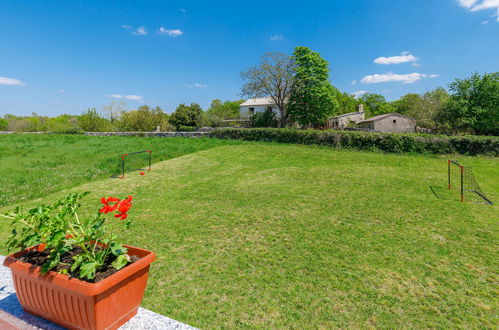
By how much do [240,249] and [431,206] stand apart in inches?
204

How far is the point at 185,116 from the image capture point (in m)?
42.7

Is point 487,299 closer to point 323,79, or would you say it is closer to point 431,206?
point 431,206

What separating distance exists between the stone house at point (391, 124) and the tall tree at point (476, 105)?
9432 mm

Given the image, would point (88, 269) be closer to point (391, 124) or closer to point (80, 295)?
point (80, 295)

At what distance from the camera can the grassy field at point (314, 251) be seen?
2.94 metres

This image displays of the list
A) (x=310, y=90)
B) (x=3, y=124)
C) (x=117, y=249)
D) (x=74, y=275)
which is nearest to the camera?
(x=74, y=275)

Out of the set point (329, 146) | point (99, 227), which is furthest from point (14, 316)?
point (329, 146)

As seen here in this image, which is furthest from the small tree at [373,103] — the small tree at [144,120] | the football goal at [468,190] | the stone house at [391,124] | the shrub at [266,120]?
the football goal at [468,190]

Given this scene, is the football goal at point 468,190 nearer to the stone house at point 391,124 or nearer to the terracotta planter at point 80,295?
the terracotta planter at point 80,295

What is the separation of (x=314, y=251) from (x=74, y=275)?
10.8 feet

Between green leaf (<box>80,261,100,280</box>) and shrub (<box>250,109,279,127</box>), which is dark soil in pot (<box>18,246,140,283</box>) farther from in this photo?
shrub (<box>250,109,279,127</box>)

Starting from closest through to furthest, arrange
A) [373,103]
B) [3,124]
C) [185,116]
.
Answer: [185,116]
[3,124]
[373,103]

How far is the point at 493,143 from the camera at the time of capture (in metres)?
14.8

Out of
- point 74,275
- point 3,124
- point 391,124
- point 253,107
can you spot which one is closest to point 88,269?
point 74,275
